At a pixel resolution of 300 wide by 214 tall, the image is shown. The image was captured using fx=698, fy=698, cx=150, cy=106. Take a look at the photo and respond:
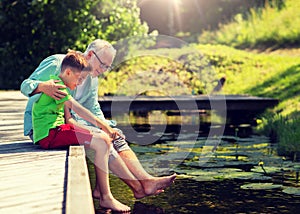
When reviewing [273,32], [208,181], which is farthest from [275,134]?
[273,32]

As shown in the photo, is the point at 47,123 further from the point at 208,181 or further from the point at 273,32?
the point at 273,32

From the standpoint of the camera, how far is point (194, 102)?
39.8ft

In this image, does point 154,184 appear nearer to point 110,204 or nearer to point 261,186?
point 110,204

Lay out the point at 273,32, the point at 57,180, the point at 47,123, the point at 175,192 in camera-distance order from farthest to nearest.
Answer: the point at 273,32
the point at 175,192
the point at 47,123
the point at 57,180

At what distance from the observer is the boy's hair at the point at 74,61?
5.13 meters

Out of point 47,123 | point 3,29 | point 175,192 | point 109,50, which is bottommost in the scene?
point 175,192

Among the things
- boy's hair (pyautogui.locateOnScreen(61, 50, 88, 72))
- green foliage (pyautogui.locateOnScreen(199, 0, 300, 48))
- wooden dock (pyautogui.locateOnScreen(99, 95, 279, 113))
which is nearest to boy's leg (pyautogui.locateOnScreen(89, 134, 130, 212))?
boy's hair (pyautogui.locateOnScreen(61, 50, 88, 72))

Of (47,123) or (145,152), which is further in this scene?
(145,152)

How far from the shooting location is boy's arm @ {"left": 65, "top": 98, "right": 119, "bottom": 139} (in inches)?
204

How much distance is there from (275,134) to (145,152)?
8.40ft

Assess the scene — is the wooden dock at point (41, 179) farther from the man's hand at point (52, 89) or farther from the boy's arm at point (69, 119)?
the man's hand at point (52, 89)

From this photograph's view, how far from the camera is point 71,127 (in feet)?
17.4

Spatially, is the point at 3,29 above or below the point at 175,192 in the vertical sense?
above

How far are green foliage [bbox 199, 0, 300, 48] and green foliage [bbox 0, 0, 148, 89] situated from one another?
5322 millimetres
